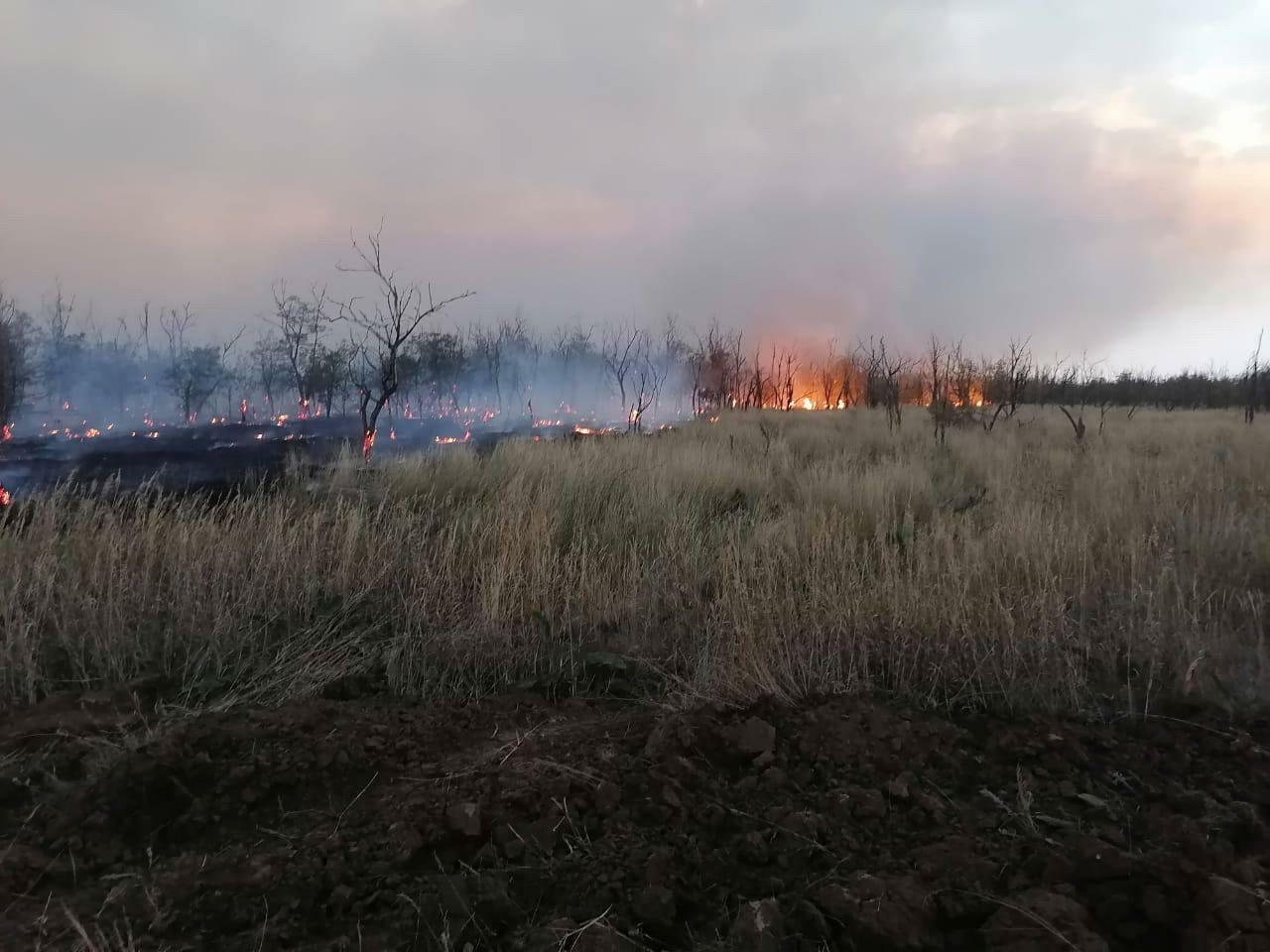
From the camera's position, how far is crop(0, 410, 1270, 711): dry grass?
2.98 m

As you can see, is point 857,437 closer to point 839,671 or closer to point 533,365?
point 839,671

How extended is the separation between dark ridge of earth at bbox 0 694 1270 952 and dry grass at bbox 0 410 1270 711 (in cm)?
41

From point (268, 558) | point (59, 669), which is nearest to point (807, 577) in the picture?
point (268, 558)

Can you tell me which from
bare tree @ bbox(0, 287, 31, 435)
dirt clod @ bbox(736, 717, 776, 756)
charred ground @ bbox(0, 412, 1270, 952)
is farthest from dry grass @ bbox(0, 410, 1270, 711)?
Answer: bare tree @ bbox(0, 287, 31, 435)

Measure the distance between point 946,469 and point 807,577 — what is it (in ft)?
20.5

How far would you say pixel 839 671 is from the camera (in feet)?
9.70

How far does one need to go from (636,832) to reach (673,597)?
219 cm

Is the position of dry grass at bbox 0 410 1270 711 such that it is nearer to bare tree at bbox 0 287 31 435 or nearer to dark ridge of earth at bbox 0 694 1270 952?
dark ridge of earth at bbox 0 694 1270 952

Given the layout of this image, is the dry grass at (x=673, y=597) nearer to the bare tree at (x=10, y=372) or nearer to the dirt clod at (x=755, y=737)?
the dirt clod at (x=755, y=737)

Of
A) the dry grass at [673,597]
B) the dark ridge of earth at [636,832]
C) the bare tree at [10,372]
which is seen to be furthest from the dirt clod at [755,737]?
the bare tree at [10,372]

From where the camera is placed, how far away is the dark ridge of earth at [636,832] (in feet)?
5.07

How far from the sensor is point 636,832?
1934 millimetres

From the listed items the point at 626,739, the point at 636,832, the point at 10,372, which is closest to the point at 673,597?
the point at 626,739

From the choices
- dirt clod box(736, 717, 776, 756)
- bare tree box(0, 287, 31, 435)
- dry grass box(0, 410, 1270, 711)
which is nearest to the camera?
dirt clod box(736, 717, 776, 756)
